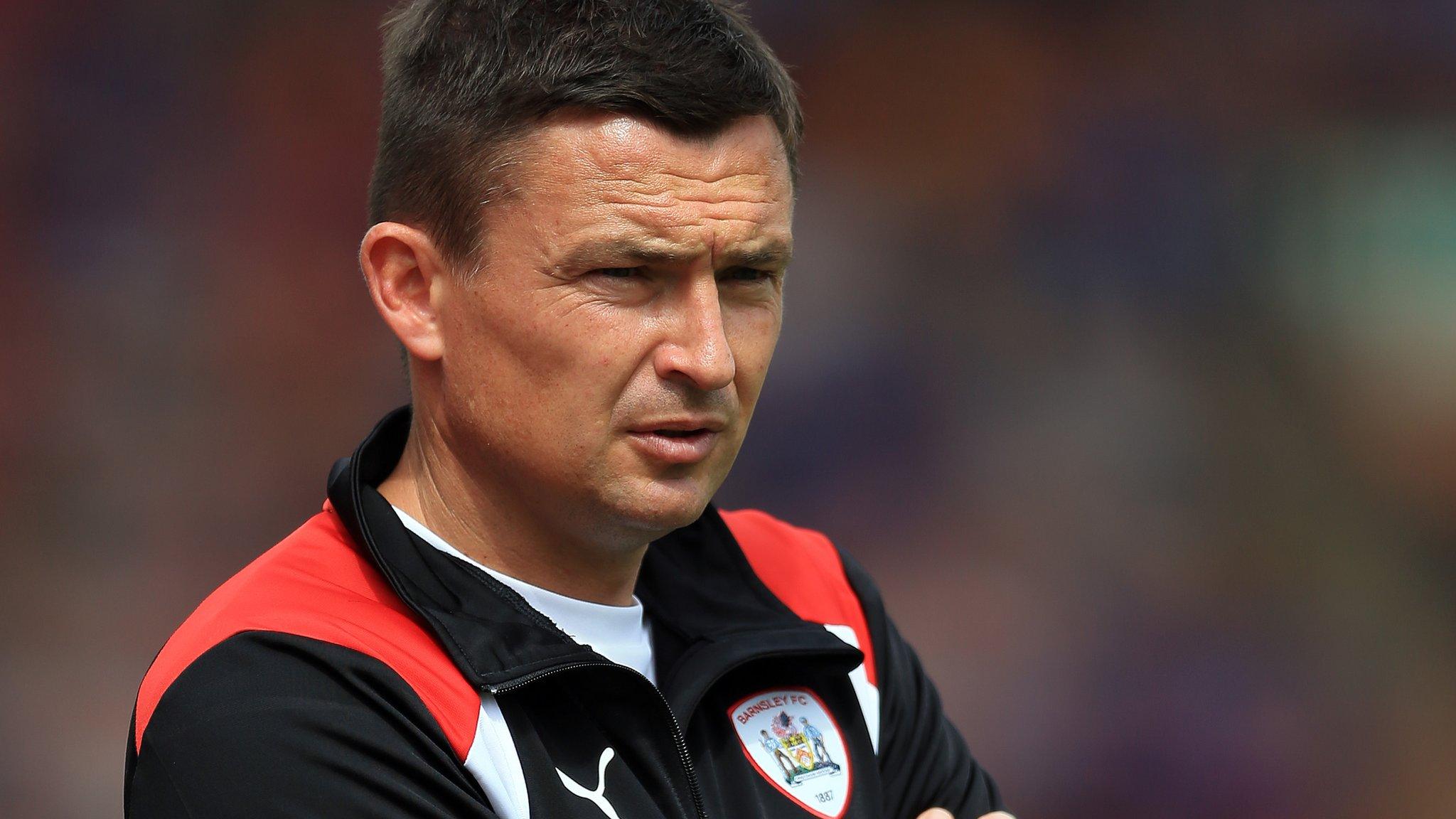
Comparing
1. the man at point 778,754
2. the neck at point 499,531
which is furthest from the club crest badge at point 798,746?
the neck at point 499,531

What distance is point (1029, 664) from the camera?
Result: 17.1 ft

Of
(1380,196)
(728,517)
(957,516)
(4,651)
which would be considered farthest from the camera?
(1380,196)

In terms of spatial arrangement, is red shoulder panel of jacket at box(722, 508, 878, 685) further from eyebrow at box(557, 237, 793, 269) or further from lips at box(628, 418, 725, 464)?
eyebrow at box(557, 237, 793, 269)

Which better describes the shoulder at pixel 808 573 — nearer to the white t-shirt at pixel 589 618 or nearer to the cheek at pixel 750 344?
the white t-shirt at pixel 589 618

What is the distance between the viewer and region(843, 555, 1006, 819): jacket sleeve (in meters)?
2.09

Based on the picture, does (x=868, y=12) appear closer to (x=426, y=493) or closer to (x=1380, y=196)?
(x=1380, y=196)

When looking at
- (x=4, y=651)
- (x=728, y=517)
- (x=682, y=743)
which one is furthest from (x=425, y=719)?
(x=4, y=651)

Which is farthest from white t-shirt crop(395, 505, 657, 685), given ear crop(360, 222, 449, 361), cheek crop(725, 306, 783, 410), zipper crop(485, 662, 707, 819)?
cheek crop(725, 306, 783, 410)

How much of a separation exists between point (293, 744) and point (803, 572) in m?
0.94

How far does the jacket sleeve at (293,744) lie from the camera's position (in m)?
1.50

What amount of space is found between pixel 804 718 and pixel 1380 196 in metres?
4.96

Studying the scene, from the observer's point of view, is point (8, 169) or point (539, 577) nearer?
point (539, 577)

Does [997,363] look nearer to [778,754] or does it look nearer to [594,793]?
[778,754]

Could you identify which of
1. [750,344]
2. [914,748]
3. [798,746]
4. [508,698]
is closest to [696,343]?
[750,344]
